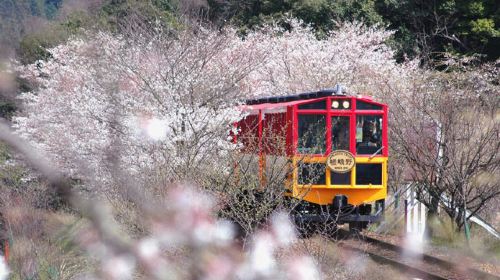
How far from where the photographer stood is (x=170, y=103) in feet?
38.8

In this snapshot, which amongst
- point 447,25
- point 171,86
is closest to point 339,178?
point 171,86

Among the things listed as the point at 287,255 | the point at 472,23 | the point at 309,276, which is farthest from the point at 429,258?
the point at 472,23

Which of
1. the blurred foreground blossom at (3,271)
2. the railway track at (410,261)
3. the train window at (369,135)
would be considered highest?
the train window at (369,135)

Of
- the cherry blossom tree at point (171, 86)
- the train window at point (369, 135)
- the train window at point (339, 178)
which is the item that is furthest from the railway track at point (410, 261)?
the cherry blossom tree at point (171, 86)

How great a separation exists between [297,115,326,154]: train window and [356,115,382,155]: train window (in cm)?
55

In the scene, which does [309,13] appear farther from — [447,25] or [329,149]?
[329,149]

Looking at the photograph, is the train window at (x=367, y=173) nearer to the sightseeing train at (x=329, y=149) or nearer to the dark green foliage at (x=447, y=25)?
the sightseeing train at (x=329, y=149)

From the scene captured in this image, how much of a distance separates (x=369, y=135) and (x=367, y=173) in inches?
21.8

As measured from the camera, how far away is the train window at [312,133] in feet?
33.5

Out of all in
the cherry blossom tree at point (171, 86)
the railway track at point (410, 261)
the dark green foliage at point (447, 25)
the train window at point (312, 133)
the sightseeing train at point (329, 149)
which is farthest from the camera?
the dark green foliage at point (447, 25)

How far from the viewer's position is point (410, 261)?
9445mm

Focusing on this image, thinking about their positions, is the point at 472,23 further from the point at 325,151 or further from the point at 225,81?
the point at 325,151

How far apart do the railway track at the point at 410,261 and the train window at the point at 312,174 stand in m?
0.91

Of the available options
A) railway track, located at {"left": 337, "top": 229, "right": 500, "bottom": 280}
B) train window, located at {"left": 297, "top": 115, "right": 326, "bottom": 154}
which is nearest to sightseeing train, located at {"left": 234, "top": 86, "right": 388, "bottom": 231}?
train window, located at {"left": 297, "top": 115, "right": 326, "bottom": 154}
